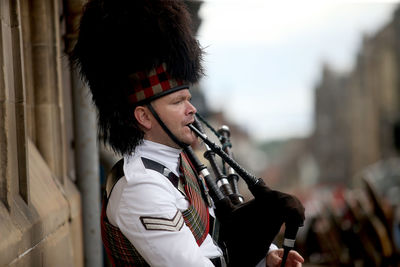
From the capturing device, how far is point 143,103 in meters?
2.49

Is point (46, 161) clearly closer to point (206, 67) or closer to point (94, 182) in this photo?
point (94, 182)

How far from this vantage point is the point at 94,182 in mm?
4605

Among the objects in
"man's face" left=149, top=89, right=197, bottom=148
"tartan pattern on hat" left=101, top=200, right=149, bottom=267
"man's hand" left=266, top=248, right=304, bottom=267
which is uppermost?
"man's face" left=149, top=89, right=197, bottom=148

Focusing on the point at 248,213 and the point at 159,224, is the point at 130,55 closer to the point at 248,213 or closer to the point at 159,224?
the point at 159,224

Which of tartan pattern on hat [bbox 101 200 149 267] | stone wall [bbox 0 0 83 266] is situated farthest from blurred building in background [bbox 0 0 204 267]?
tartan pattern on hat [bbox 101 200 149 267]

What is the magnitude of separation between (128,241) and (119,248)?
0.08 meters

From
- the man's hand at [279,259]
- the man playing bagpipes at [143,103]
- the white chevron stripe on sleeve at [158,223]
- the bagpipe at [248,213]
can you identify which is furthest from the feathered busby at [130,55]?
the man's hand at [279,259]

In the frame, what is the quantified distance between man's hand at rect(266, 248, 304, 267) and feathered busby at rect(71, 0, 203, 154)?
0.81 metres

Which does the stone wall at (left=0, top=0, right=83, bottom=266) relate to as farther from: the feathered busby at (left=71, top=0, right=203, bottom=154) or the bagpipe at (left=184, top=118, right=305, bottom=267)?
the bagpipe at (left=184, top=118, right=305, bottom=267)

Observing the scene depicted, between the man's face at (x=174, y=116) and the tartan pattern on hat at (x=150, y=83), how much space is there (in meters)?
0.04

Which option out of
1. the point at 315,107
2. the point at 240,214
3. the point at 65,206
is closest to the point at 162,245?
the point at 240,214

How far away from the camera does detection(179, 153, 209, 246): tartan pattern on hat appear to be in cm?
242

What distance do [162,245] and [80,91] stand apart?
2605 millimetres

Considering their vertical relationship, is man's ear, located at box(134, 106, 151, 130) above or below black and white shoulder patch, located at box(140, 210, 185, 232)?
above
